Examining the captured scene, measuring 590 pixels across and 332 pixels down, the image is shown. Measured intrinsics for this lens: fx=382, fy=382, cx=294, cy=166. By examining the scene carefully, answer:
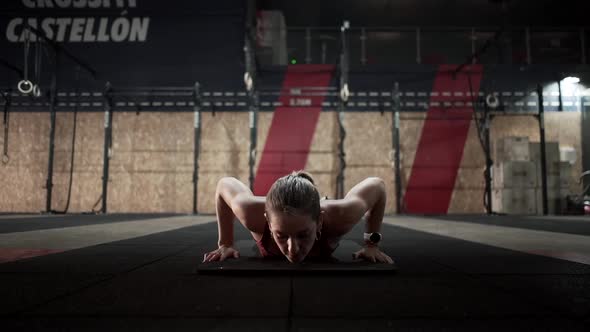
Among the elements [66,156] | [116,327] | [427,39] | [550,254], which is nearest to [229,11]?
[66,156]

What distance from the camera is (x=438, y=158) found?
8672 millimetres

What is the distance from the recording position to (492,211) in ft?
27.3

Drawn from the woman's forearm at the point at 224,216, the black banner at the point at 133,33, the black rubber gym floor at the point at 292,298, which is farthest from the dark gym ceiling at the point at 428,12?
the black rubber gym floor at the point at 292,298

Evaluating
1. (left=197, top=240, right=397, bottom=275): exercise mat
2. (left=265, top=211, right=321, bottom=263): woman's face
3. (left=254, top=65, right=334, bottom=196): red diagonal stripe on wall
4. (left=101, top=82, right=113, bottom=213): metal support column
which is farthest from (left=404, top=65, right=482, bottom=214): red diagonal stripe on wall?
(left=265, top=211, right=321, bottom=263): woman's face

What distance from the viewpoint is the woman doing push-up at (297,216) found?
1.47 m

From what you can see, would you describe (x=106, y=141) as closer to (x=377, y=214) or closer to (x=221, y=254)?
(x=221, y=254)

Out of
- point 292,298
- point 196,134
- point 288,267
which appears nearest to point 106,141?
point 196,134

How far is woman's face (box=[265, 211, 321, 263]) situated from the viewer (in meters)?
1.45

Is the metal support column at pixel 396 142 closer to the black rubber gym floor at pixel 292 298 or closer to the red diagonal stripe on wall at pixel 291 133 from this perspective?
the red diagonal stripe on wall at pixel 291 133

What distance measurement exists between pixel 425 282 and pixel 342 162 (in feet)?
20.3

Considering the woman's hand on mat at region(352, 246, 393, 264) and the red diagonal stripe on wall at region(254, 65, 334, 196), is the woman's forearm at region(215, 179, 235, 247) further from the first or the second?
the red diagonal stripe on wall at region(254, 65, 334, 196)

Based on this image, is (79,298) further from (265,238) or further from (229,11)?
(229,11)

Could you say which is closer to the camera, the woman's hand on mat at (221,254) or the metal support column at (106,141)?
the woman's hand on mat at (221,254)

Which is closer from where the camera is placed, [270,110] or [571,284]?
[571,284]
